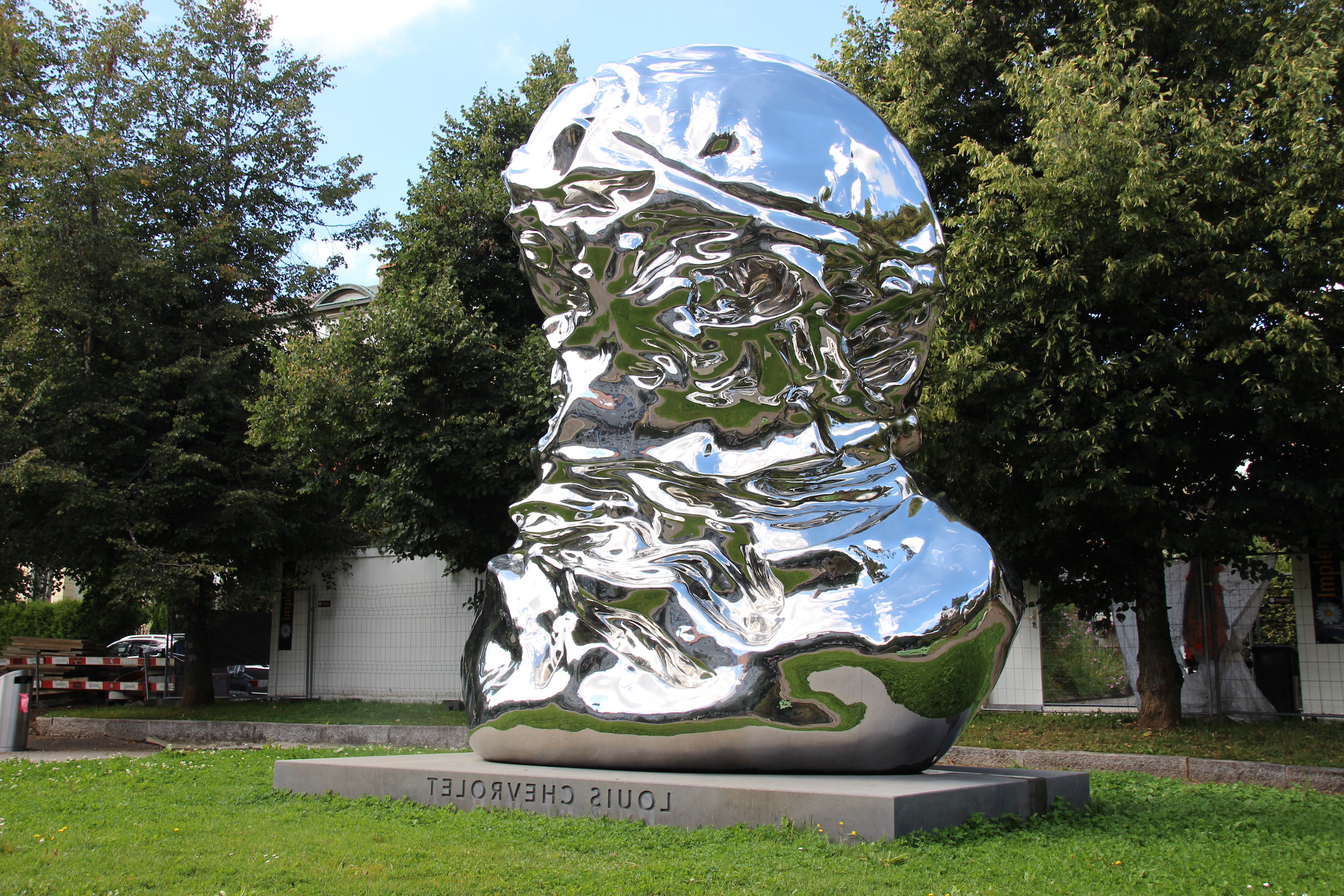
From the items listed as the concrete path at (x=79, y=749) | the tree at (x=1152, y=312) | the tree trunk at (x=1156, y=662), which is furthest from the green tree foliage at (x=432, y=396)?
the tree trunk at (x=1156, y=662)

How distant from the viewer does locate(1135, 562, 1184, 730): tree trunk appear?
1373cm

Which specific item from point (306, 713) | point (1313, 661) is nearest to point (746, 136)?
point (1313, 661)

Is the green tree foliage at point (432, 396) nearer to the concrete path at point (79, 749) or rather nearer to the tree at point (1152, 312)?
the concrete path at point (79, 749)

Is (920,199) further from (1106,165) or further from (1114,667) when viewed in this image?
(1114,667)

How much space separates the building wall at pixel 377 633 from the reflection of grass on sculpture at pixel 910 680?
1439 centimetres

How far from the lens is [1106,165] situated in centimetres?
1127

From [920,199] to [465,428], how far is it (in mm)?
9381

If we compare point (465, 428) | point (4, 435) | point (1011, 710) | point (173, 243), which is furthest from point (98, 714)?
point (1011, 710)

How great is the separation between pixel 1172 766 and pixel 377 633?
50.8 ft

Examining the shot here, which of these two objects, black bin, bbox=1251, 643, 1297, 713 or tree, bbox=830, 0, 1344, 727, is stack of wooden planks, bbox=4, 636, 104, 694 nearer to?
tree, bbox=830, 0, 1344, 727

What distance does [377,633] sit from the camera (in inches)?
858

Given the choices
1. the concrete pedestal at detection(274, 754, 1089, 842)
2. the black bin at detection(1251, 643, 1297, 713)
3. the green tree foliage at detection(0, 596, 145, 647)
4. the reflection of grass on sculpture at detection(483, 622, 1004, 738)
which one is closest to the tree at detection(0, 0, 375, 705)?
the green tree foliage at detection(0, 596, 145, 647)

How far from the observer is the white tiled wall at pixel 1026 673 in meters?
16.6

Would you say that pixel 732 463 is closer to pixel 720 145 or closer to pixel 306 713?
pixel 720 145
